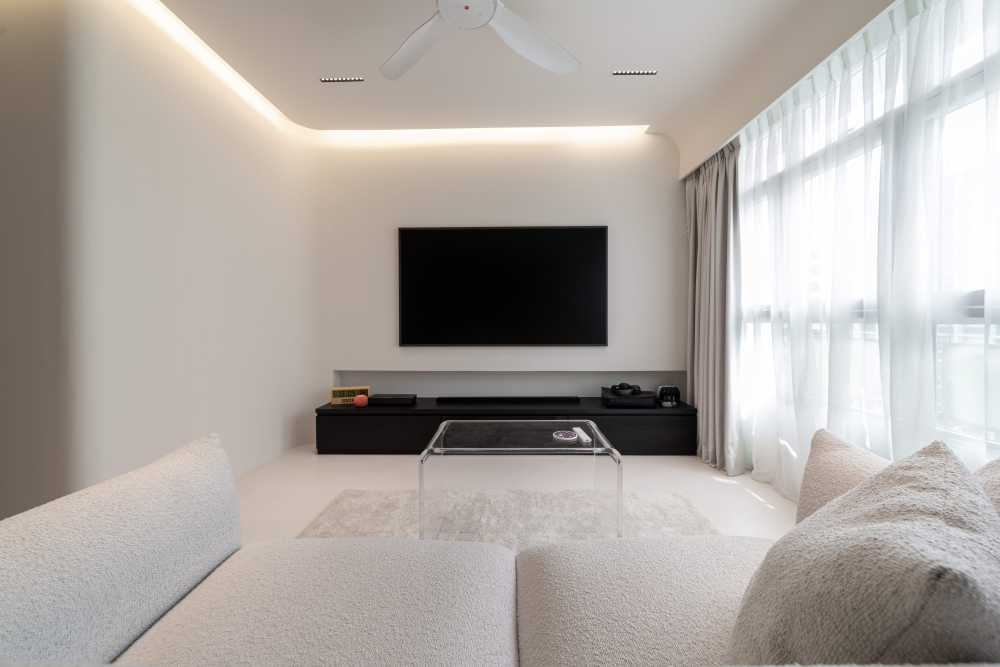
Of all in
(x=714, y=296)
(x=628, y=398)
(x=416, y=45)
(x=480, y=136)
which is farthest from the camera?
(x=480, y=136)

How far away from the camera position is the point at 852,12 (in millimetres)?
1858

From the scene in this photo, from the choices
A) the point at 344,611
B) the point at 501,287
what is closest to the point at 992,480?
the point at 344,611

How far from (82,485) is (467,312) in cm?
256

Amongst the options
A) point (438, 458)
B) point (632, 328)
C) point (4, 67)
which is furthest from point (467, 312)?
point (4, 67)

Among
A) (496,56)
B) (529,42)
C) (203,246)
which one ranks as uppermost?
(496,56)

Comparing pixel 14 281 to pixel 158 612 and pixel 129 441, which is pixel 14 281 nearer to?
pixel 129 441

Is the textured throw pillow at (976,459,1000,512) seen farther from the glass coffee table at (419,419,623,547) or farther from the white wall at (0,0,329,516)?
the white wall at (0,0,329,516)

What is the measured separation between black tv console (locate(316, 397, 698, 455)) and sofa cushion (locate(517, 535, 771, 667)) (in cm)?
221

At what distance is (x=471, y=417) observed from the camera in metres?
3.34

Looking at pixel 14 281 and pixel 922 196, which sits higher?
pixel 922 196

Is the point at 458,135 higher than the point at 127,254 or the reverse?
higher

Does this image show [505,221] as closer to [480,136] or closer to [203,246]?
[480,136]

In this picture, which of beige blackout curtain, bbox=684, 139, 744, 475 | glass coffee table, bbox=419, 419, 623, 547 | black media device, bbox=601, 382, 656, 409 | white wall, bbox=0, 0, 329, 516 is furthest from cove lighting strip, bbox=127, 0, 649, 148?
glass coffee table, bbox=419, 419, 623, 547

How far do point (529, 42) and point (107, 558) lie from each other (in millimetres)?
2314
